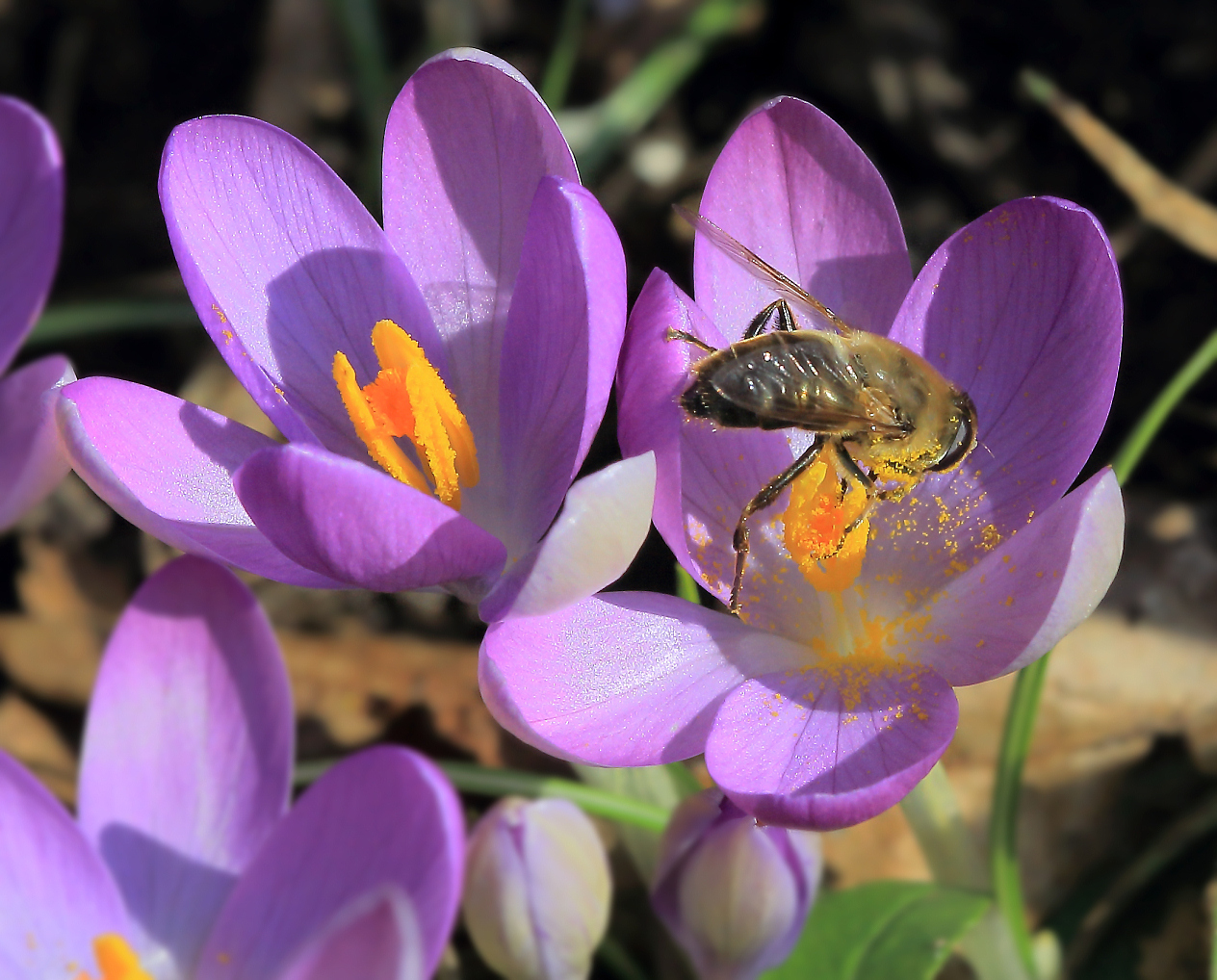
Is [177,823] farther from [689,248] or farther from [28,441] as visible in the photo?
[689,248]

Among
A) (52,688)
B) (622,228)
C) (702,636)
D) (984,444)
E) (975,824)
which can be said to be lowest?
(52,688)

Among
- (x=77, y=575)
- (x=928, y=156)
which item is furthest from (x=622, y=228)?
(x=77, y=575)

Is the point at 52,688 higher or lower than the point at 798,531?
lower

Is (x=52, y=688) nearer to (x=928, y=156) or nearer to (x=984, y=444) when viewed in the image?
(x=984, y=444)

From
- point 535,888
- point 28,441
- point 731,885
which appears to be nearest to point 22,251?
point 28,441

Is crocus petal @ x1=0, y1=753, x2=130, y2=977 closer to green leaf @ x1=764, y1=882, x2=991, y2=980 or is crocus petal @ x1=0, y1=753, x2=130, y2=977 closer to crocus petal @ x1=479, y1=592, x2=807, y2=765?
crocus petal @ x1=479, y1=592, x2=807, y2=765

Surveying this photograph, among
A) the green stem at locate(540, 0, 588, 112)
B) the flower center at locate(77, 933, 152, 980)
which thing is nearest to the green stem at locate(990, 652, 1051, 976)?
the flower center at locate(77, 933, 152, 980)
